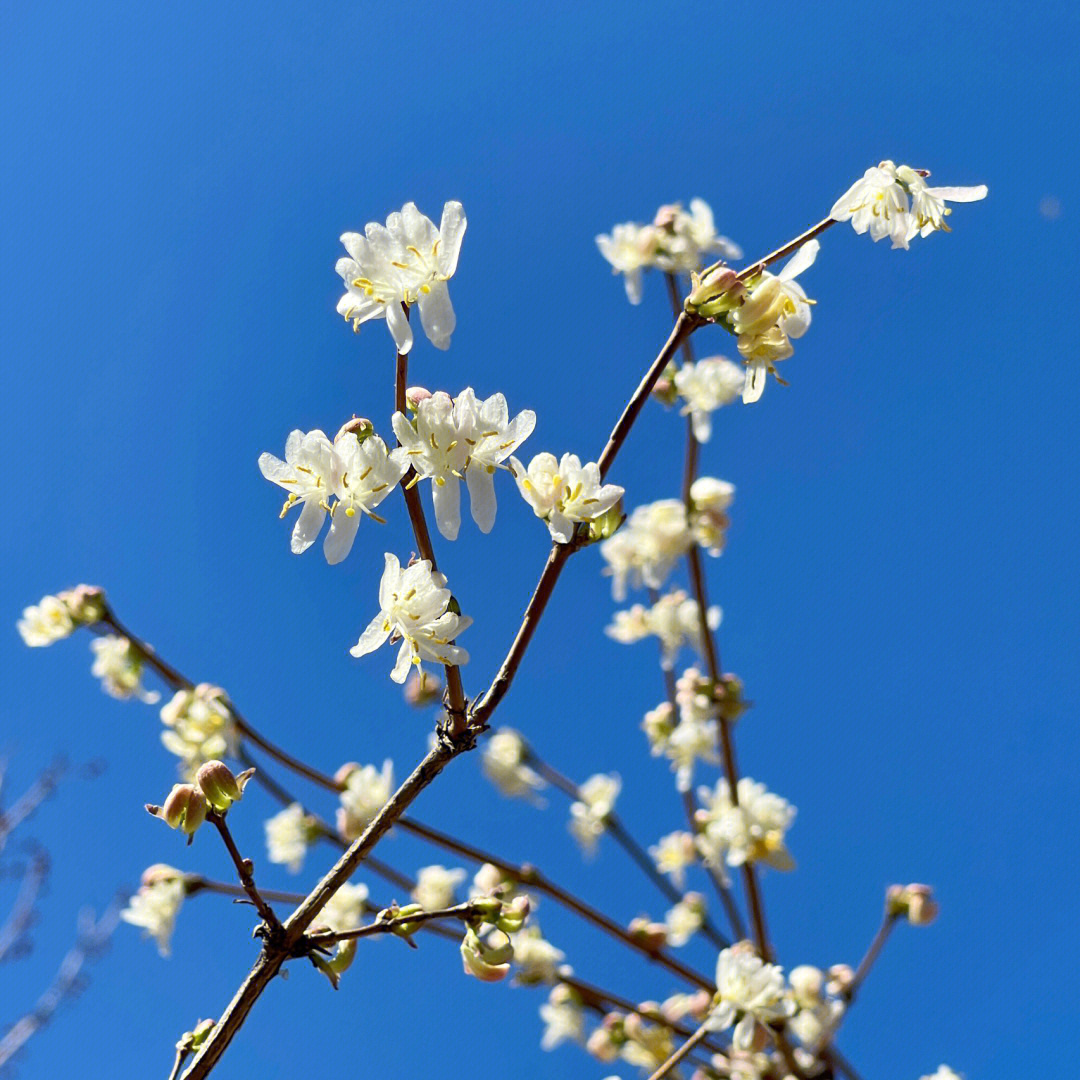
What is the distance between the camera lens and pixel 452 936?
5.19 ft

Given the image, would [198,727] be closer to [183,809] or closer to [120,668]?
[120,668]

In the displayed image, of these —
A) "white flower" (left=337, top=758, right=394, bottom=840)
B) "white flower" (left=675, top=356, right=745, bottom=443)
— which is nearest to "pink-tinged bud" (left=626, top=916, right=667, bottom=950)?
"white flower" (left=337, top=758, right=394, bottom=840)

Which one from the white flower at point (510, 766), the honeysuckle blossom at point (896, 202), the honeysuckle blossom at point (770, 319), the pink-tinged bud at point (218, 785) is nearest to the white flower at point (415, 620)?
the pink-tinged bud at point (218, 785)

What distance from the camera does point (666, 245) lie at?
2.05 metres

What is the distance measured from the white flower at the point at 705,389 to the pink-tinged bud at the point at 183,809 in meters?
1.45

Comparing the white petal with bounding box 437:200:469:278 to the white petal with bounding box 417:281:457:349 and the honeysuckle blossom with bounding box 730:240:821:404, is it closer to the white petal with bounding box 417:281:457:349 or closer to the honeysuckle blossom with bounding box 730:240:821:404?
the white petal with bounding box 417:281:457:349

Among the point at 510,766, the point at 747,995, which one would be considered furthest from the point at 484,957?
the point at 510,766

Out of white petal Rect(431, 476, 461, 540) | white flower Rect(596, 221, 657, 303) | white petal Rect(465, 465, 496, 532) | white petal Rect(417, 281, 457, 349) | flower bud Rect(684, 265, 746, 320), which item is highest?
white flower Rect(596, 221, 657, 303)

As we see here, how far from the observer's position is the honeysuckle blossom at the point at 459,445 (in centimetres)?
81

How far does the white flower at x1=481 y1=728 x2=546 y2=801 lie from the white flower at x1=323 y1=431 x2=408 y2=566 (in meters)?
1.80

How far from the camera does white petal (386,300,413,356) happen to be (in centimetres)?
83

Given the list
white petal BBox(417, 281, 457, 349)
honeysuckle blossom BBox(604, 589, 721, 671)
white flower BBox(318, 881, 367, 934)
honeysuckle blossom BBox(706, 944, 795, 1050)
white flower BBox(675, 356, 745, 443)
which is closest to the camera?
white petal BBox(417, 281, 457, 349)

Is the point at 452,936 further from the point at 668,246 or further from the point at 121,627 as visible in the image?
the point at 668,246

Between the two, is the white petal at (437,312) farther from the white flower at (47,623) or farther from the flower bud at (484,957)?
the white flower at (47,623)
